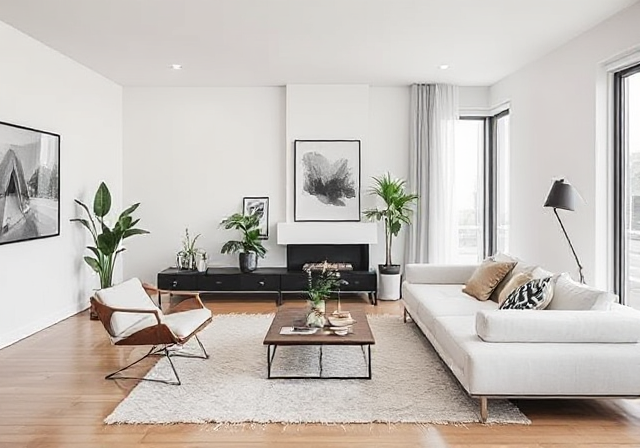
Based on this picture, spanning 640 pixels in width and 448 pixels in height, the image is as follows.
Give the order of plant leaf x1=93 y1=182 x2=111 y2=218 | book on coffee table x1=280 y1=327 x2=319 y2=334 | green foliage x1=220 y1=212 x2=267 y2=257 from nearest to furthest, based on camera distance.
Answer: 1. book on coffee table x1=280 y1=327 x2=319 y2=334
2. plant leaf x1=93 y1=182 x2=111 y2=218
3. green foliage x1=220 y1=212 x2=267 y2=257

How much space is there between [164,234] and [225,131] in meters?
1.62

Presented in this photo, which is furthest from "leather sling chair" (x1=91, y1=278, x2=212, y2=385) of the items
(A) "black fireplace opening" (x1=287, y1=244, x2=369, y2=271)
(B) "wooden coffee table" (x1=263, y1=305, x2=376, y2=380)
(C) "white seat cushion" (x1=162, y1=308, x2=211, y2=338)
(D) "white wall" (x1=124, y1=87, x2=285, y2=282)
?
(D) "white wall" (x1=124, y1=87, x2=285, y2=282)

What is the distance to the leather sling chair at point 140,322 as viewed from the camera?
429cm

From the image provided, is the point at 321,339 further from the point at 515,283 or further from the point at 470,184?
the point at 470,184

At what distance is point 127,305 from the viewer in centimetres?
468

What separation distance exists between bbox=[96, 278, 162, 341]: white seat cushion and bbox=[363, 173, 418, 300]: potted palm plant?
3.60 m

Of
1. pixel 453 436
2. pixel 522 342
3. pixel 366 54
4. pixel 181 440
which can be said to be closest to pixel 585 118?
pixel 366 54

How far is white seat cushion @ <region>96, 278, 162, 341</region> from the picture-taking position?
438 cm

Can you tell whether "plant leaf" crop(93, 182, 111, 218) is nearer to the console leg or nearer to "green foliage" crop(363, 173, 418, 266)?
"green foliage" crop(363, 173, 418, 266)

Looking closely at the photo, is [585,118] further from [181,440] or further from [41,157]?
[41,157]

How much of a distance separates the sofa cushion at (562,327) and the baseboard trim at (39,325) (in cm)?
410

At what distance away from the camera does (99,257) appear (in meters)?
6.78

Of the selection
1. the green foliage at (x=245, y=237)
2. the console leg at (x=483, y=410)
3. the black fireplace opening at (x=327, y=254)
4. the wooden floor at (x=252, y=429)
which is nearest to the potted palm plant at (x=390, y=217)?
the black fireplace opening at (x=327, y=254)

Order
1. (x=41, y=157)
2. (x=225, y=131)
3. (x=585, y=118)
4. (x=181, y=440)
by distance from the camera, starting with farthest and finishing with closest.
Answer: (x=225, y=131)
(x=41, y=157)
(x=585, y=118)
(x=181, y=440)
